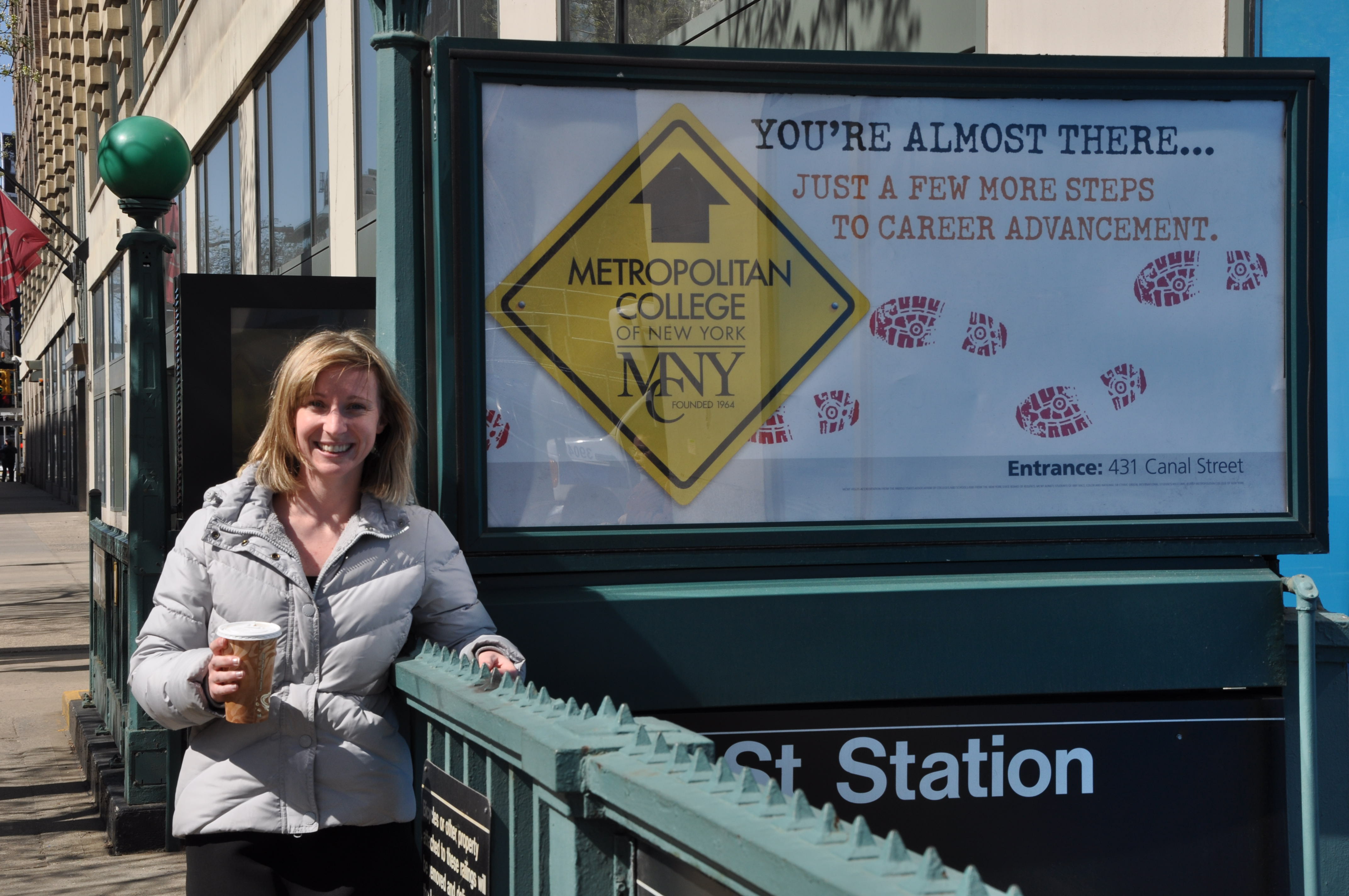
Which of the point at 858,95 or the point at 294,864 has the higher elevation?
the point at 858,95

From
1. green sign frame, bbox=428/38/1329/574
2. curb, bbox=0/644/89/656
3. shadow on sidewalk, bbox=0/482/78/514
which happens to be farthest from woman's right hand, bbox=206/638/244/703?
shadow on sidewalk, bbox=0/482/78/514

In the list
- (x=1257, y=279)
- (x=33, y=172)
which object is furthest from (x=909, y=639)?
Answer: (x=33, y=172)

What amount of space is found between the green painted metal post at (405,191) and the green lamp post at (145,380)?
315 cm

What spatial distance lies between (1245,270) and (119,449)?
5.73 m

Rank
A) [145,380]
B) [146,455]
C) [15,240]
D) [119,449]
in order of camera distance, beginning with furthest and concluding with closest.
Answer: [15,240] → [119,449] → [145,380] → [146,455]

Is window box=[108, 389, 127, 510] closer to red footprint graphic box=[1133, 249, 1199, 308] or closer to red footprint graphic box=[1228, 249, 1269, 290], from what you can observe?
red footprint graphic box=[1133, 249, 1199, 308]

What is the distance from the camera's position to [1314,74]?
3.50m

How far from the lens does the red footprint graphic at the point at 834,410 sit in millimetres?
3412

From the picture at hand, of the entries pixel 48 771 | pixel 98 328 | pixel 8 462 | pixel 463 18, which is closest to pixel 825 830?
pixel 48 771

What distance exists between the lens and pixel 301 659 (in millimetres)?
2680

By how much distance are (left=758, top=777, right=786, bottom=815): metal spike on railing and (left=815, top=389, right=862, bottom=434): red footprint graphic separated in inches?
74.3

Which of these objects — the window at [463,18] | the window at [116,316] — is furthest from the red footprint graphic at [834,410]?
the window at [463,18]

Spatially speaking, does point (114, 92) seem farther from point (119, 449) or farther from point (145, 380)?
point (145, 380)

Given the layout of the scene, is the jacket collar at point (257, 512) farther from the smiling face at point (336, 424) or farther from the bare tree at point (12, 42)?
the bare tree at point (12, 42)
